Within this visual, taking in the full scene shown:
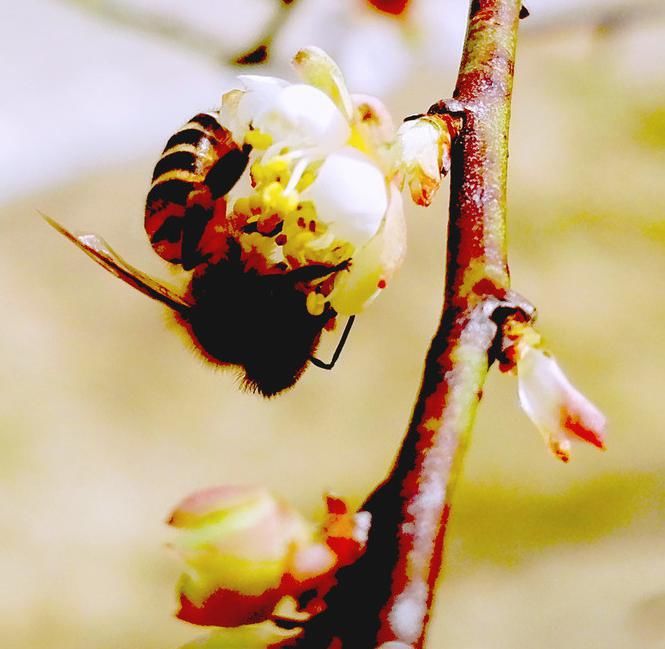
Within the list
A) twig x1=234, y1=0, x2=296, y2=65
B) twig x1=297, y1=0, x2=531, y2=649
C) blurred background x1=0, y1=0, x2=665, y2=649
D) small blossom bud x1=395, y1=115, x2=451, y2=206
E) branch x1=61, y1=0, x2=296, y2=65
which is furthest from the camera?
branch x1=61, y1=0, x2=296, y2=65

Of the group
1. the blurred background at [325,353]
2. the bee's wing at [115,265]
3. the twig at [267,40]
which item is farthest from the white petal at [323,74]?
the twig at [267,40]

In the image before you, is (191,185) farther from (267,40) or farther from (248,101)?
(267,40)

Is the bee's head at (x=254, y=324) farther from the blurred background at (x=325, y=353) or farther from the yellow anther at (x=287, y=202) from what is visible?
the blurred background at (x=325, y=353)

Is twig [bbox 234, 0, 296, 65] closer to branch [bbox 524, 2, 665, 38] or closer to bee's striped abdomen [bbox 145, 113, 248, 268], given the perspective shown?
branch [bbox 524, 2, 665, 38]

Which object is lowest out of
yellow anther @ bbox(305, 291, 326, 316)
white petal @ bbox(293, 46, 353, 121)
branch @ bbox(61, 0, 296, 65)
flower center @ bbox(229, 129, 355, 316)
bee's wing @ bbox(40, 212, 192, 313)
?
bee's wing @ bbox(40, 212, 192, 313)

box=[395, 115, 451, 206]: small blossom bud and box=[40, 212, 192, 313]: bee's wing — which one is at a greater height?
box=[395, 115, 451, 206]: small blossom bud

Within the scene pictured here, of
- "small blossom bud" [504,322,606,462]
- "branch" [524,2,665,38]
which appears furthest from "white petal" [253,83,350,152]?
"branch" [524,2,665,38]

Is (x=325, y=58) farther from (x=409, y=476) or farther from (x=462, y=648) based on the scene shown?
(x=462, y=648)
